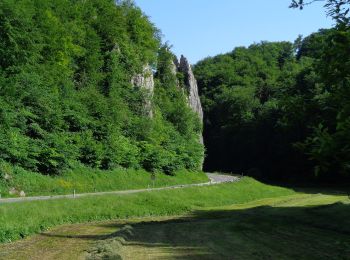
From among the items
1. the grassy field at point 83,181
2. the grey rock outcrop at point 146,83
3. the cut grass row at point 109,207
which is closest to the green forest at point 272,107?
the cut grass row at point 109,207

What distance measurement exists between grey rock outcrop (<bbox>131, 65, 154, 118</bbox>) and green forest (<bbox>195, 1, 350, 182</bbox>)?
19.4 m

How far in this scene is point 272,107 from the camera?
100 meters

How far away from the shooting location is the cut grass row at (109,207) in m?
25.2

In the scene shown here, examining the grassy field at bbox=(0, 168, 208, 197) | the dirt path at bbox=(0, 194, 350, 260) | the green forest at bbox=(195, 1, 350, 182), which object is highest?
the green forest at bbox=(195, 1, 350, 182)

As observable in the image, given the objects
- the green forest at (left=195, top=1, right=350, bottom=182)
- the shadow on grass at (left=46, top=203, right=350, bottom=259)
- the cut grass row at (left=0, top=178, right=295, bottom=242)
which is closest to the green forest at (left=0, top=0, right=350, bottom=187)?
the green forest at (left=195, top=1, right=350, bottom=182)

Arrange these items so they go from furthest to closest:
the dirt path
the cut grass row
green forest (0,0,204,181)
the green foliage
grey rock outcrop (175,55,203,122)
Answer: grey rock outcrop (175,55,203,122)
green forest (0,0,204,181)
the green foliage
the cut grass row
the dirt path

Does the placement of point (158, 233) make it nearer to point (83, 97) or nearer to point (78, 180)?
point (78, 180)

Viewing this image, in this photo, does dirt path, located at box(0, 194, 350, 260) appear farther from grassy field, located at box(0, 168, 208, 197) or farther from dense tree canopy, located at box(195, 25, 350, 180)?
grassy field, located at box(0, 168, 208, 197)

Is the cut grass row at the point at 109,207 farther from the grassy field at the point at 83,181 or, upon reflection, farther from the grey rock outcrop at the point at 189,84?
the grey rock outcrop at the point at 189,84

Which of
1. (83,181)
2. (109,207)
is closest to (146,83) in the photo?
(83,181)

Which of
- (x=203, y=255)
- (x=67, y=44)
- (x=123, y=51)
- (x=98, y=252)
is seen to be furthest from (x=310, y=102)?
(x=123, y=51)

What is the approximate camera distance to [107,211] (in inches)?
1339

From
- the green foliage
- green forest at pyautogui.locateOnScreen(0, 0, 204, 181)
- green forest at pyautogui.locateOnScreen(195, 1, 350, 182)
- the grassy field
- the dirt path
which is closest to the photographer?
green forest at pyautogui.locateOnScreen(195, 1, 350, 182)

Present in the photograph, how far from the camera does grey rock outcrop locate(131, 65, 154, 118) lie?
7056 cm
